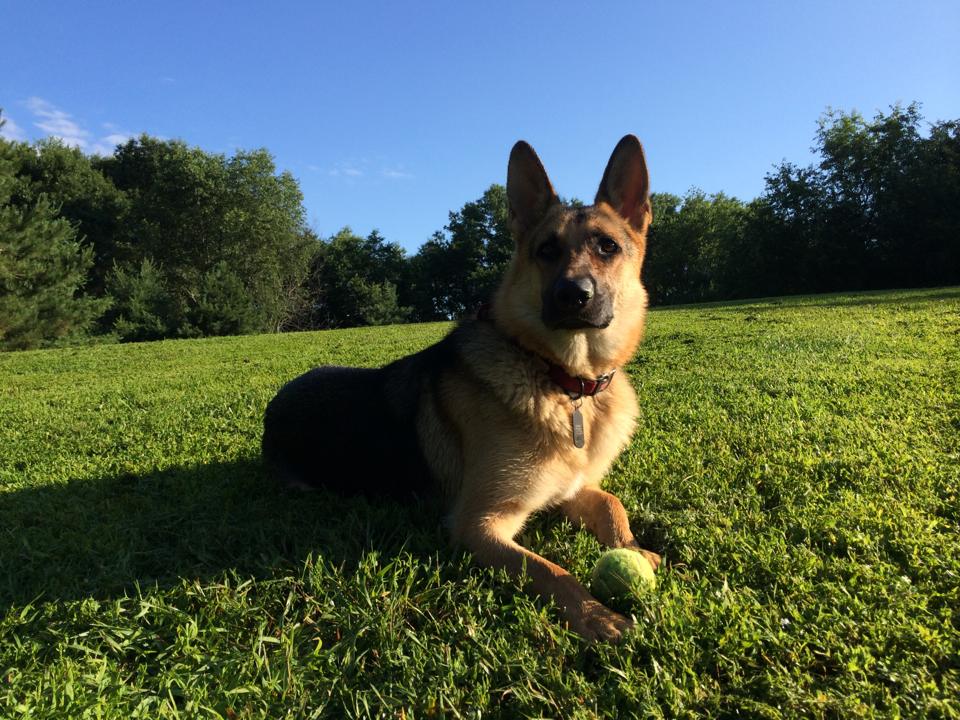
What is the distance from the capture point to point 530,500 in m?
2.84

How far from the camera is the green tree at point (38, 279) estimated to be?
76.6ft

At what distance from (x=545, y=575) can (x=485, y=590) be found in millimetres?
280

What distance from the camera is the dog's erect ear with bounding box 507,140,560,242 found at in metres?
3.68

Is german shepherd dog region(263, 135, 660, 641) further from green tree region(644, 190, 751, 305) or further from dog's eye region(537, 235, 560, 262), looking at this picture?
green tree region(644, 190, 751, 305)

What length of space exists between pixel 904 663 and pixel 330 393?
3.35 m

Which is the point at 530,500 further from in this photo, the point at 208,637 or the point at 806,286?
the point at 806,286

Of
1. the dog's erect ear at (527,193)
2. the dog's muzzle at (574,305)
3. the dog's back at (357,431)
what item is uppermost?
the dog's erect ear at (527,193)

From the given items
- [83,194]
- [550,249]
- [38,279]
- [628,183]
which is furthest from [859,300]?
[83,194]

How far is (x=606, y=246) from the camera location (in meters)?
3.47

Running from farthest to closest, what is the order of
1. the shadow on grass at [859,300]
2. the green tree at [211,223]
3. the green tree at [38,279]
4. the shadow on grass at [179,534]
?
the green tree at [211,223], the green tree at [38,279], the shadow on grass at [859,300], the shadow on grass at [179,534]

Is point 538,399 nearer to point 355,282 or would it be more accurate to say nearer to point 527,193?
point 527,193

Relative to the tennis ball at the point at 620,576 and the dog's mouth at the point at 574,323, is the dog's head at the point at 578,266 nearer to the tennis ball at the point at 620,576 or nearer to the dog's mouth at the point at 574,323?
the dog's mouth at the point at 574,323

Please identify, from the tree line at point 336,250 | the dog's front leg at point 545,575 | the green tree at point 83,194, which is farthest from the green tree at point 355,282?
the dog's front leg at point 545,575

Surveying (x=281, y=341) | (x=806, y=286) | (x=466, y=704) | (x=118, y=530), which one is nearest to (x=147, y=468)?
(x=118, y=530)
